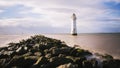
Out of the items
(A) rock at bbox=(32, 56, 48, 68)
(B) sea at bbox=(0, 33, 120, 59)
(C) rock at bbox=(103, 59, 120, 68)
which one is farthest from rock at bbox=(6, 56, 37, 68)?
(B) sea at bbox=(0, 33, 120, 59)

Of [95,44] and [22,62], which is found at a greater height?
[22,62]

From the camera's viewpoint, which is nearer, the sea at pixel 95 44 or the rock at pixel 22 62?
the rock at pixel 22 62

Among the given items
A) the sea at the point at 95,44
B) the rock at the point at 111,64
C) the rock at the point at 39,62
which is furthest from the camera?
the sea at the point at 95,44

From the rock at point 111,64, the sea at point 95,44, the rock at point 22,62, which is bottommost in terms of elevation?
the sea at point 95,44

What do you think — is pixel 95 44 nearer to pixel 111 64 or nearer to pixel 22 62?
pixel 111 64

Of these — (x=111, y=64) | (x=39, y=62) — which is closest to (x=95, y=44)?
(x=111, y=64)

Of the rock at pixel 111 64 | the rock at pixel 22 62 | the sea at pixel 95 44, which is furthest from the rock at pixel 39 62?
the sea at pixel 95 44

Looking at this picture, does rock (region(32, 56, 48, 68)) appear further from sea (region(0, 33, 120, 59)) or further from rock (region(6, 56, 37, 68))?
sea (region(0, 33, 120, 59))

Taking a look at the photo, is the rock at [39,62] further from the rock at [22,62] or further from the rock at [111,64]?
the rock at [111,64]

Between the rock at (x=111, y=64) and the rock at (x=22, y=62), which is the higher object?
the rock at (x=22, y=62)

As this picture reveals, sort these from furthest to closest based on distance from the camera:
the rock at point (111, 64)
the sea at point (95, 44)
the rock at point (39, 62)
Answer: the sea at point (95, 44), the rock at point (111, 64), the rock at point (39, 62)

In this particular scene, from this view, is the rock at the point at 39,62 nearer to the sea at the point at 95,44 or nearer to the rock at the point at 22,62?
the rock at the point at 22,62

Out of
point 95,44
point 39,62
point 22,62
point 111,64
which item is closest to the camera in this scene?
point 39,62

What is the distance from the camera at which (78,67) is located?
13.0m
